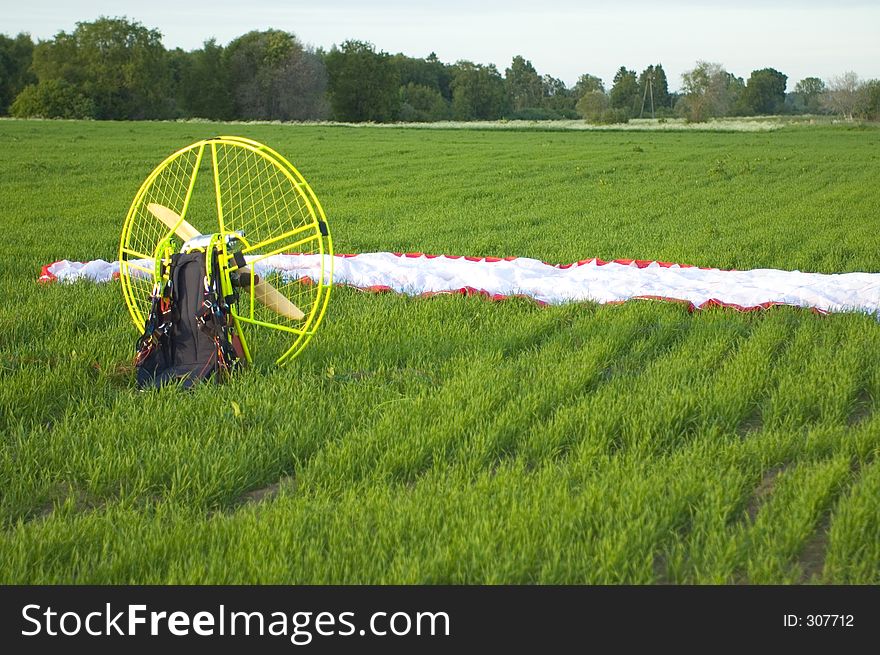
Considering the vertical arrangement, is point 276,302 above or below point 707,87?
below

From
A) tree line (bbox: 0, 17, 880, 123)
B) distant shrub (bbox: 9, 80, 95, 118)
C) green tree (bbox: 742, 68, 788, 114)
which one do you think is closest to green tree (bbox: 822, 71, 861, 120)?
tree line (bbox: 0, 17, 880, 123)

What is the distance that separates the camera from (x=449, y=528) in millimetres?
3705

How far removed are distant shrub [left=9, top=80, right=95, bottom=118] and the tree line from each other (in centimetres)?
8

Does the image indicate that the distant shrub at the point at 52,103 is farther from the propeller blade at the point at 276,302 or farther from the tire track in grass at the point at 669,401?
the tire track in grass at the point at 669,401

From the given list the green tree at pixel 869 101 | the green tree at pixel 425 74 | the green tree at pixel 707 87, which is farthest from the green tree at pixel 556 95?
the green tree at pixel 869 101

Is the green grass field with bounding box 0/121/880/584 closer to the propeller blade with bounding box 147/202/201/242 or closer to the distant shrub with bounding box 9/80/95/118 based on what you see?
the propeller blade with bounding box 147/202/201/242

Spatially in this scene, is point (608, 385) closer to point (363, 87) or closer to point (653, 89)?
point (363, 87)

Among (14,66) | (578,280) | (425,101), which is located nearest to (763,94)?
(425,101)

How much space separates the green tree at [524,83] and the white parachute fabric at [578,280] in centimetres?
16053

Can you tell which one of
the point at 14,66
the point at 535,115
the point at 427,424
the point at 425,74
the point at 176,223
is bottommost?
the point at 427,424

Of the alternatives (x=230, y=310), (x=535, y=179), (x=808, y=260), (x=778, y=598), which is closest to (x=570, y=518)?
(x=778, y=598)

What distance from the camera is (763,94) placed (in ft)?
440

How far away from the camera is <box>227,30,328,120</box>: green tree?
292 ft

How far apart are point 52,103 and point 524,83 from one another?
4625 inches
